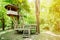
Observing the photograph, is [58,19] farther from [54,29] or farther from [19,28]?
[19,28]

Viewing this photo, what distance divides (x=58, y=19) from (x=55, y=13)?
2.21 ft

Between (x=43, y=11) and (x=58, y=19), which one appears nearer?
(x=58, y=19)

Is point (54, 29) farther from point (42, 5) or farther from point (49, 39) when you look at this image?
point (49, 39)

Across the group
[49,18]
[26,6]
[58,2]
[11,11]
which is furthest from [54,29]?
[11,11]

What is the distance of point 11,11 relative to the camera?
960 centimetres

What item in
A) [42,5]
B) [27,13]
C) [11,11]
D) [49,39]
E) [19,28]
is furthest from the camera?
[42,5]

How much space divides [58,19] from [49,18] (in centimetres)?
137

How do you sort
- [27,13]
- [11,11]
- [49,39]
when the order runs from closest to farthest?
[49,39], [11,11], [27,13]

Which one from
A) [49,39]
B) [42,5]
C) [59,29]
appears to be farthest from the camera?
[42,5]

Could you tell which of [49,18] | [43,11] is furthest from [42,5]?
[49,18]

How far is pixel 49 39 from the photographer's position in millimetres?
8461

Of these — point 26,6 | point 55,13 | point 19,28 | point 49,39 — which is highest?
point 26,6

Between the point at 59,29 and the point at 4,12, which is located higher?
the point at 4,12

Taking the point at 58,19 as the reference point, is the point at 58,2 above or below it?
above
